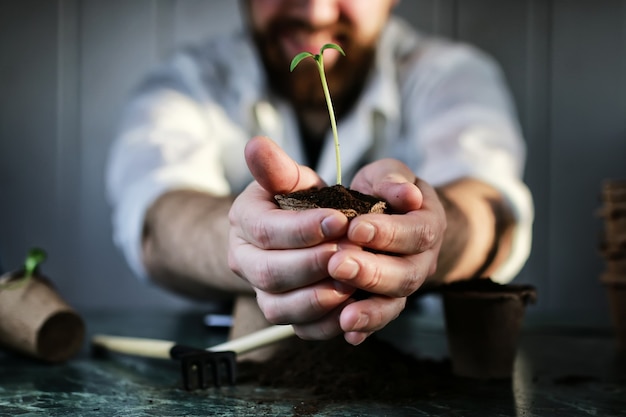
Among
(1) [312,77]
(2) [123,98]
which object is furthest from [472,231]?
(2) [123,98]

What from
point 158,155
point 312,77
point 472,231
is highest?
point 312,77

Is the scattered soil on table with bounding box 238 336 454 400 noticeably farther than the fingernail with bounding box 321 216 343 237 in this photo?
Yes

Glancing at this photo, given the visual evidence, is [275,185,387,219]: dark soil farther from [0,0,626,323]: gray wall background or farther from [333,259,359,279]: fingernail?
[0,0,626,323]: gray wall background

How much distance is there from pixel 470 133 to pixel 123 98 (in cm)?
133

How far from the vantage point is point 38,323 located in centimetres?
131

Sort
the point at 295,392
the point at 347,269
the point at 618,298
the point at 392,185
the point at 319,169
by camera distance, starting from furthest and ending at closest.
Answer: the point at 319,169 < the point at 618,298 < the point at 295,392 < the point at 392,185 < the point at 347,269

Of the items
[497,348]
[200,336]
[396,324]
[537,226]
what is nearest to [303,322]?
[497,348]

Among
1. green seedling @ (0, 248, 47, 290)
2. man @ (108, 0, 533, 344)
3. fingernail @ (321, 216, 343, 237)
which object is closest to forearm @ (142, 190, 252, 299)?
man @ (108, 0, 533, 344)

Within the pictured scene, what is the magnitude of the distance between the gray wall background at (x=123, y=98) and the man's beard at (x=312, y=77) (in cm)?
48

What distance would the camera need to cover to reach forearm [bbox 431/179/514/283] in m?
1.27

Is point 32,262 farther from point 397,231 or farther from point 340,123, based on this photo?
point 340,123

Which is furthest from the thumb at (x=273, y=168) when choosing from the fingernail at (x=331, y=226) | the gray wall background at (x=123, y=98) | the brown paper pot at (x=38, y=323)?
the gray wall background at (x=123, y=98)

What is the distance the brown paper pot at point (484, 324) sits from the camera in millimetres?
1114

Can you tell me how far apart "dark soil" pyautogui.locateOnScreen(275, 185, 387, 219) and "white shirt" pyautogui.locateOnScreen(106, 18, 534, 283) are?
34.5 inches
